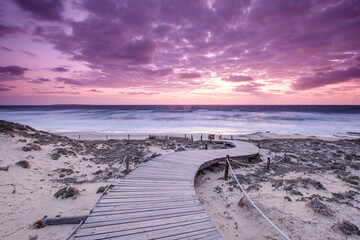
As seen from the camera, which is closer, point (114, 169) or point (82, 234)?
point (82, 234)

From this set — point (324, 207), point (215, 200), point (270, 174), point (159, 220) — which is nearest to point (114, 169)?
point (215, 200)

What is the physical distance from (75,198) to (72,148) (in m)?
7.65

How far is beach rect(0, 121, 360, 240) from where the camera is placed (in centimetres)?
583

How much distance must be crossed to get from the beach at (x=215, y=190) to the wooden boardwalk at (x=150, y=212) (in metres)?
1.43

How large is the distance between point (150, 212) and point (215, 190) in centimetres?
452

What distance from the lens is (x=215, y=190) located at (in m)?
8.67

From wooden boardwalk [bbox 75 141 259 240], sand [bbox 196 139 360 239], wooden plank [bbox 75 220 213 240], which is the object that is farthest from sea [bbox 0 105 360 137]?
wooden plank [bbox 75 220 213 240]

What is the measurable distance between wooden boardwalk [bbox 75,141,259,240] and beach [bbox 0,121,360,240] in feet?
4.69

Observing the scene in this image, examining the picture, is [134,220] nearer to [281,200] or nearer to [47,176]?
[281,200]

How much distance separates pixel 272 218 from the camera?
6.33 metres

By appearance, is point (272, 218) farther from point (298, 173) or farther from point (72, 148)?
point (72, 148)

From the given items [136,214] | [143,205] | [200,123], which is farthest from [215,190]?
[200,123]

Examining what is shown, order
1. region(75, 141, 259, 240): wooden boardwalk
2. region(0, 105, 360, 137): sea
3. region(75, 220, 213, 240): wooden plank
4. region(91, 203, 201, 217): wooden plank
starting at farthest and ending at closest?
region(0, 105, 360, 137): sea
region(91, 203, 201, 217): wooden plank
region(75, 141, 259, 240): wooden boardwalk
region(75, 220, 213, 240): wooden plank

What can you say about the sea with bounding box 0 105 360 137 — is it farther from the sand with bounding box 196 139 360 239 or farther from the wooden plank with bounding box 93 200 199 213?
the wooden plank with bounding box 93 200 199 213
